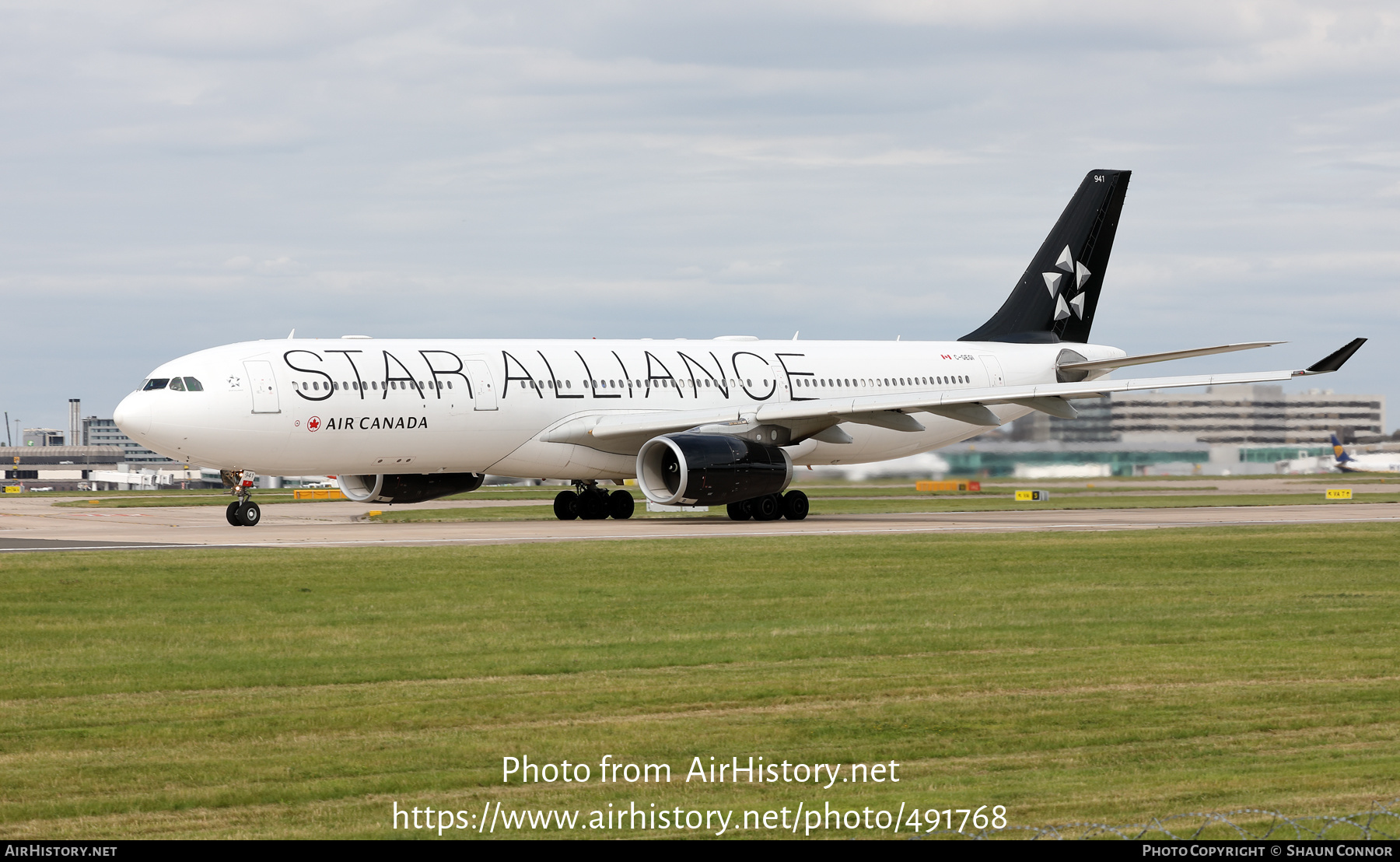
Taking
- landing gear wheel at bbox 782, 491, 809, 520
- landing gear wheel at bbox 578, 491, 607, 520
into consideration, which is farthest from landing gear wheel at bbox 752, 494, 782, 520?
landing gear wheel at bbox 578, 491, 607, 520

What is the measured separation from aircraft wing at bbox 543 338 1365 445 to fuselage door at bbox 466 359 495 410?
64.7 inches

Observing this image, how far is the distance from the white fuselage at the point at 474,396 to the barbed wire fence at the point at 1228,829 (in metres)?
24.1

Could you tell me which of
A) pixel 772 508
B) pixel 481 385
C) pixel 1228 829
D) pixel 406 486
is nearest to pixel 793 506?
pixel 772 508

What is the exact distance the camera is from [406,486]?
112ft

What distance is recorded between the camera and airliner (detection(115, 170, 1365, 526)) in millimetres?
30188

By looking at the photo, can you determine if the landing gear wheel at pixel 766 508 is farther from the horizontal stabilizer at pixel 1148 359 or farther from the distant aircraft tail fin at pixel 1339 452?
the distant aircraft tail fin at pixel 1339 452

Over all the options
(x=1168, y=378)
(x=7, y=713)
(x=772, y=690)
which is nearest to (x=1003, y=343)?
(x=1168, y=378)

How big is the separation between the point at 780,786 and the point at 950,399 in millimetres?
24051

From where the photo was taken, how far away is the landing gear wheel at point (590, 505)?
35.9m

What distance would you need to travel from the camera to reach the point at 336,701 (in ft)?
39.2

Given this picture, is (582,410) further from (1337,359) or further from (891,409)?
(1337,359)

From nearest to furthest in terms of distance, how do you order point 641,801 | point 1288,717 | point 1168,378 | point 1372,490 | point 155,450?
point 641,801
point 1288,717
point 155,450
point 1168,378
point 1372,490

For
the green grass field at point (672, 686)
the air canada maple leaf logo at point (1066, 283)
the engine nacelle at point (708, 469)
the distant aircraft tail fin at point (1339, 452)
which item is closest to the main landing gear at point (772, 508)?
the engine nacelle at point (708, 469)

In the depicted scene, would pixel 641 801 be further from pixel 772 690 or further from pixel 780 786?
pixel 772 690
